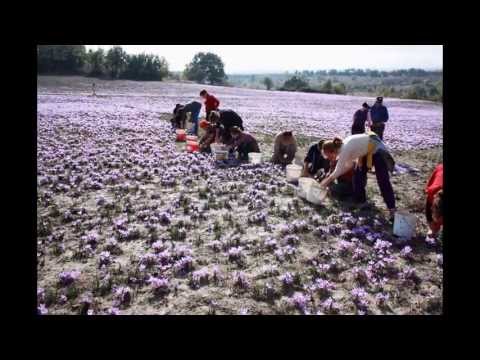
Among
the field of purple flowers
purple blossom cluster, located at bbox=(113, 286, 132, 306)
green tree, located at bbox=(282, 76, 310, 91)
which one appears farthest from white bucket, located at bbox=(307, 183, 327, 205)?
green tree, located at bbox=(282, 76, 310, 91)

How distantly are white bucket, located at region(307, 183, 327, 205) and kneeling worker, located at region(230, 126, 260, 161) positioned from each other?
4052 mm

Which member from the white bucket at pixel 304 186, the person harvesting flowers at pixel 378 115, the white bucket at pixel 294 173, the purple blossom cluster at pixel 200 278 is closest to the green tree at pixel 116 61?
the person harvesting flowers at pixel 378 115

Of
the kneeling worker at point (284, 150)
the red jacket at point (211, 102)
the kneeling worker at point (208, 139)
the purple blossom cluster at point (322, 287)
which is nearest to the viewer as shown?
the purple blossom cluster at point (322, 287)

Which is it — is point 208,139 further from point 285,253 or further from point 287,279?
point 287,279

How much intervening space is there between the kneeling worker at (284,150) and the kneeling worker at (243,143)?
76 cm

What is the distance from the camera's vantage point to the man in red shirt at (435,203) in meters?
6.32

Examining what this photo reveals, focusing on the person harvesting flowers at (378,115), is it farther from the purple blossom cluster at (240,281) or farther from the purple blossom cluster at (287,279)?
the purple blossom cluster at (240,281)

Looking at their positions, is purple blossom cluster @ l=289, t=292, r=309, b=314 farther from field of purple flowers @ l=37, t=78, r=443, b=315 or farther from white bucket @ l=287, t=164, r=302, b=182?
white bucket @ l=287, t=164, r=302, b=182

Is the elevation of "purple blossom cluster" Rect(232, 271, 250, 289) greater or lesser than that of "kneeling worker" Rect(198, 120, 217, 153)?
lesser

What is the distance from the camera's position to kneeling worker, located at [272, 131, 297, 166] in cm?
1140

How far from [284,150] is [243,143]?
1262mm
